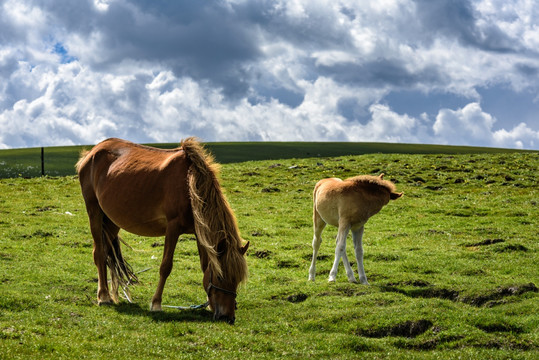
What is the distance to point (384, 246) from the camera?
71.6 ft

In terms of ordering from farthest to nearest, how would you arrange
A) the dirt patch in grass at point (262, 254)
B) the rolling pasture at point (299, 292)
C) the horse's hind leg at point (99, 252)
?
the dirt patch in grass at point (262, 254) → the horse's hind leg at point (99, 252) → the rolling pasture at point (299, 292)

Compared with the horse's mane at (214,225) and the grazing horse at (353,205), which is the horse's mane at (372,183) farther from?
the horse's mane at (214,225)

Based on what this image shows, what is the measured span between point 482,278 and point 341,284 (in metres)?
4.61

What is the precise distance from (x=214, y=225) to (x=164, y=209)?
1399mm

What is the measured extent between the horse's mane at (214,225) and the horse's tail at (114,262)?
3.49 meters

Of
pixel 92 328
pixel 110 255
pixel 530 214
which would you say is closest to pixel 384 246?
pixel 530 214

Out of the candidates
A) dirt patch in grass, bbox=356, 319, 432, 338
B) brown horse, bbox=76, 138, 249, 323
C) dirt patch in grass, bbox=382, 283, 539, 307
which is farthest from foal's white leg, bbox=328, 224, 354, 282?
brown horse, bbox=76, 138, 249, 323

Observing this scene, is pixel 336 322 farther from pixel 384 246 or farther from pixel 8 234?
pixel 8 234

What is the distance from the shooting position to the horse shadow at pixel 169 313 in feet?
35.4

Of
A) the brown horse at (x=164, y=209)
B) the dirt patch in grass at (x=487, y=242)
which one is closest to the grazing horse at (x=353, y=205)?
the brown horse at (x=164, y=209)

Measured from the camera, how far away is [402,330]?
10.9 m

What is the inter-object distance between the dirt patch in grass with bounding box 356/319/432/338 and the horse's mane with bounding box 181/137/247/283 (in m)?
2.91

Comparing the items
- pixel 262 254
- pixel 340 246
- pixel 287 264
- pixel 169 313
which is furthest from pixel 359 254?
pixel 169 313

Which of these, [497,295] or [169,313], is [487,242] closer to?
[497,295]
